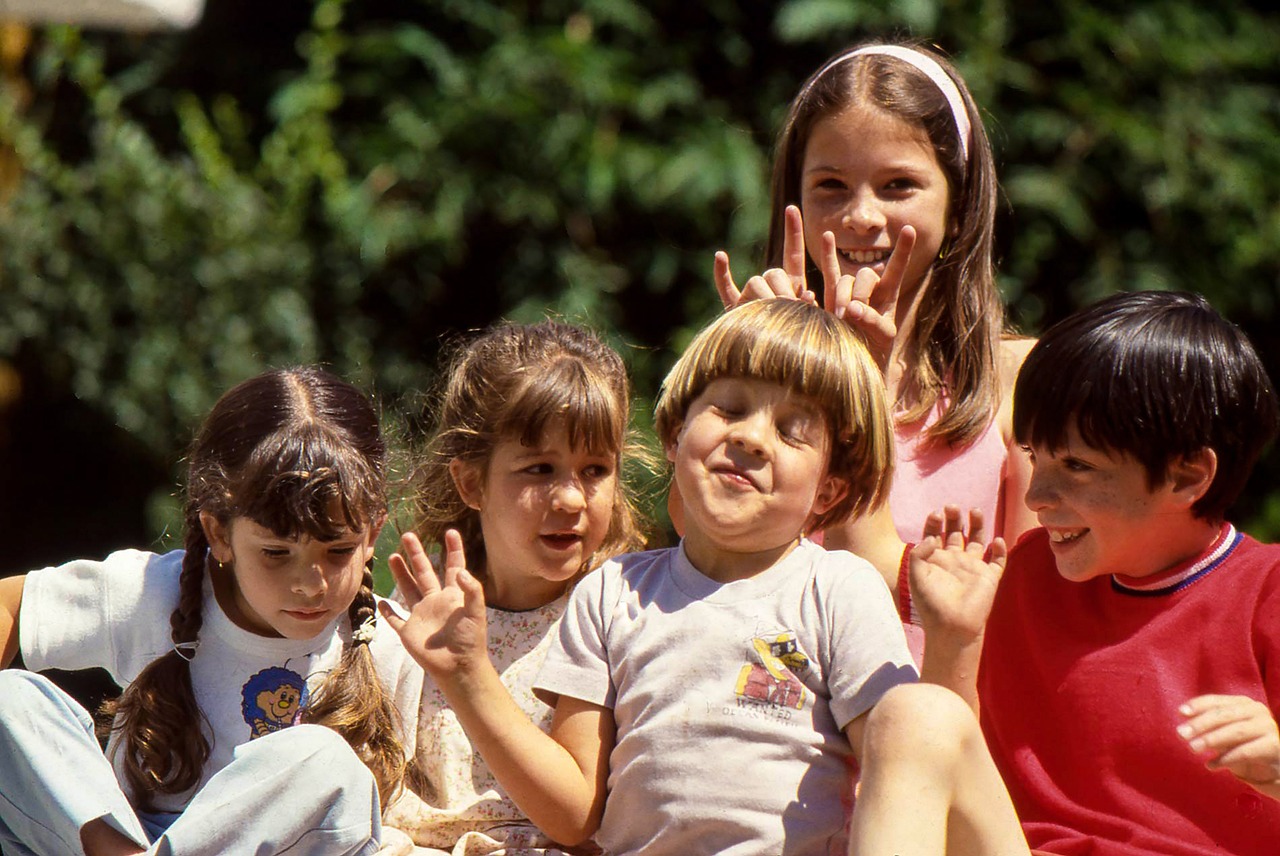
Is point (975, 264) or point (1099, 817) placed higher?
point (975, 264)

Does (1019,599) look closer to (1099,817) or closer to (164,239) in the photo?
(1099,817)

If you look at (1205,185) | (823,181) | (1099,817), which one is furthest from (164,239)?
(1099,817)

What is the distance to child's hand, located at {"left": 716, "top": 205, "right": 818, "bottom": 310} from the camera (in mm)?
2395

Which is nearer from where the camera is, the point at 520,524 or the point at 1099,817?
the point at 1099,817

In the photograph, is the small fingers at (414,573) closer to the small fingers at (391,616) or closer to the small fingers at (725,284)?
the small fingers at (391,616)

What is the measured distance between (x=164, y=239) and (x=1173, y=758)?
11.5ft

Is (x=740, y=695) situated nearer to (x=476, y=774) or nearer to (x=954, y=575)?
(x=954, y=575)

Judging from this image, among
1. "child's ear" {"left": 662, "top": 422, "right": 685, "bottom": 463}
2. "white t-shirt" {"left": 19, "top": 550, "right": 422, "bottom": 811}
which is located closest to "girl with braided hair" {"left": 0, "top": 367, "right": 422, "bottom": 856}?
"white t-shirt" {"left": 19, "top": 550, "right": 422, "bottom": 811}

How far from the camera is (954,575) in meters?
2.08

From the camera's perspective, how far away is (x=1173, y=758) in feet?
6.90

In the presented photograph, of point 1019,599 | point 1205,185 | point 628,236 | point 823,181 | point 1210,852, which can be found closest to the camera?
point 1210,852

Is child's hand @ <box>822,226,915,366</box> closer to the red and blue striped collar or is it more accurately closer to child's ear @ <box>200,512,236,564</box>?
the red and blue striped collar

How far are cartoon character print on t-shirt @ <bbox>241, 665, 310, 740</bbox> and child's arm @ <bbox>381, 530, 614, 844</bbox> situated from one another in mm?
316

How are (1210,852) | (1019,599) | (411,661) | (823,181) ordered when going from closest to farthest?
(1210,852)
(1019,599)
(411,661)
(823,181)
